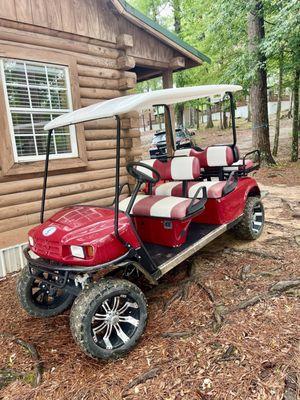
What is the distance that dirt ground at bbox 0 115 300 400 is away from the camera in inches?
83.4

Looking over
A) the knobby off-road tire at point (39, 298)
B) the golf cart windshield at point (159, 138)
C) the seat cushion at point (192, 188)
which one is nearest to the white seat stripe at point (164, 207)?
the seat cushion at point (192, 188)

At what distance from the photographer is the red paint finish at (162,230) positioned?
3.24m

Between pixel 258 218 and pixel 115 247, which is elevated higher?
pixel 115 247

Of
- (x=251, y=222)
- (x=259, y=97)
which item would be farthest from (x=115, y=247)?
(x=259, y=97)

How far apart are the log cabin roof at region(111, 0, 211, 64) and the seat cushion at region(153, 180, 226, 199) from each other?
321 cm

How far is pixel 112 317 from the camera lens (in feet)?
8.14

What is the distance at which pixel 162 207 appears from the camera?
10.5 feet

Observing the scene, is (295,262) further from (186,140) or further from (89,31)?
(186,140)

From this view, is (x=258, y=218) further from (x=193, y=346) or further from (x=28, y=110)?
(x=28, y=110)

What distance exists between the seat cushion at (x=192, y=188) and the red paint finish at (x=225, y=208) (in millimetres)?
108

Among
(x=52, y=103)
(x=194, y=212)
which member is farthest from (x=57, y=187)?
(x=194, y=212)

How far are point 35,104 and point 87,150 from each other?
1.10m

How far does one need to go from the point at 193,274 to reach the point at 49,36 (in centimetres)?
405

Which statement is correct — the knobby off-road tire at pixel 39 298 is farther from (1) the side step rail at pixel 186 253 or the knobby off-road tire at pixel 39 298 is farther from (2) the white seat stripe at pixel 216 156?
(2) the white seat stripe at pixel 216 156
